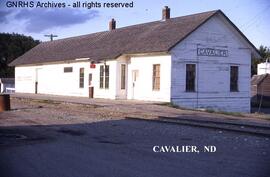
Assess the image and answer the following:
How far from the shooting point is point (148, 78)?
28.7 metres

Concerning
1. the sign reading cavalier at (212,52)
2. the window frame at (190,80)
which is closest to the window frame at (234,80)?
the sign reading cavalier at (212,52)

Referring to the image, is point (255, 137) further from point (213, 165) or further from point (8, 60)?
point (8, 60)

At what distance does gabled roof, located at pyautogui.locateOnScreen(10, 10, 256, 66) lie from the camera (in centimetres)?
2811

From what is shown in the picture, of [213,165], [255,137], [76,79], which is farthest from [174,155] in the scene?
[76,79]

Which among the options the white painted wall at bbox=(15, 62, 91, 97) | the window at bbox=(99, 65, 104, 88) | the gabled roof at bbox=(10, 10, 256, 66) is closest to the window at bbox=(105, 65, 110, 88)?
the window at bbox=(99, 65, 104, 88)

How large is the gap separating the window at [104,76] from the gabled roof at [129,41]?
0.73m

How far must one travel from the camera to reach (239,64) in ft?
100

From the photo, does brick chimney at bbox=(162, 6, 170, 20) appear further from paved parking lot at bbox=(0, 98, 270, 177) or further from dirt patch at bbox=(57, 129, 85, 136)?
dirt patch at bbox=(57, 129, 85, 136)

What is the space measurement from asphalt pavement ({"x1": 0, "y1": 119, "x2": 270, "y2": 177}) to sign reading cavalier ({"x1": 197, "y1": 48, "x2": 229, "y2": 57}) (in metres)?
13.8

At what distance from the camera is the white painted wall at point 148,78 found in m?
27.2

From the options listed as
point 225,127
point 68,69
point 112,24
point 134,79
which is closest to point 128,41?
point 134,79

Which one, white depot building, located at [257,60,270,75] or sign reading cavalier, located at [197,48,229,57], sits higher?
sign reading cavalier, located at [197,48,229,57]

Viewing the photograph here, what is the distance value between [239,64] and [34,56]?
22238 millimetres

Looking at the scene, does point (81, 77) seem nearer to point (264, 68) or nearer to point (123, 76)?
point (123, 76)
